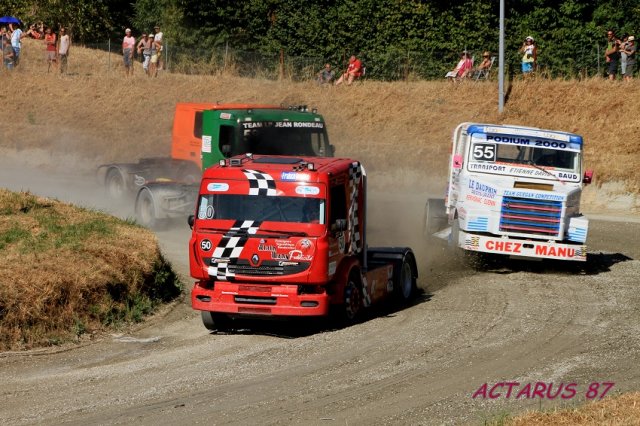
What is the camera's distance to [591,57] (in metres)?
39.5

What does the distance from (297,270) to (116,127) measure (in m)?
26.8

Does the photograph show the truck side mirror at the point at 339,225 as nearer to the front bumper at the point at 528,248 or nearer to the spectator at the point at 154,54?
the front bumper at the point at 528,248

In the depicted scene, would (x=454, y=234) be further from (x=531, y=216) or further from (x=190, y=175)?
(x=190, y=175)

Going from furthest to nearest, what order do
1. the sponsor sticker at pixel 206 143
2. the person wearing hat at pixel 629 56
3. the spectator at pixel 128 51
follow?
the spectator at pixel 128 51
the person wearing hat at pixel 629 56
the sponsor sticker at pixel 206 143

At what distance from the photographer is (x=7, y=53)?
42875mm

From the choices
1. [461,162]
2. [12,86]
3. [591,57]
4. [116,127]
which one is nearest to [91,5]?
[12,86]

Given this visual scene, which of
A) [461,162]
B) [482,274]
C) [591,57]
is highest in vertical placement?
[591,57]

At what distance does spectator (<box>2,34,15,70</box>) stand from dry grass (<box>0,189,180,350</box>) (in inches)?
987

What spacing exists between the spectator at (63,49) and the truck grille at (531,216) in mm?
27071

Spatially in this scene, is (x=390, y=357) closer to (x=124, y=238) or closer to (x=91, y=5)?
(x=124, y=238)

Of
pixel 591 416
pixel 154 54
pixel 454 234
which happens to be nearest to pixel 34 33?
pixel 154 54

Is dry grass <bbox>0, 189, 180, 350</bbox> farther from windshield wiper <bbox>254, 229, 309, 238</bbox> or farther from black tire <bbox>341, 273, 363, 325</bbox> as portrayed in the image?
black tire <bbox>341, 273, 363, 325</bbox>

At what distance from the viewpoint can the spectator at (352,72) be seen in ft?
137

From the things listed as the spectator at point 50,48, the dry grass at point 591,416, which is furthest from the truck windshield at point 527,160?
the spectator at point 50,48
